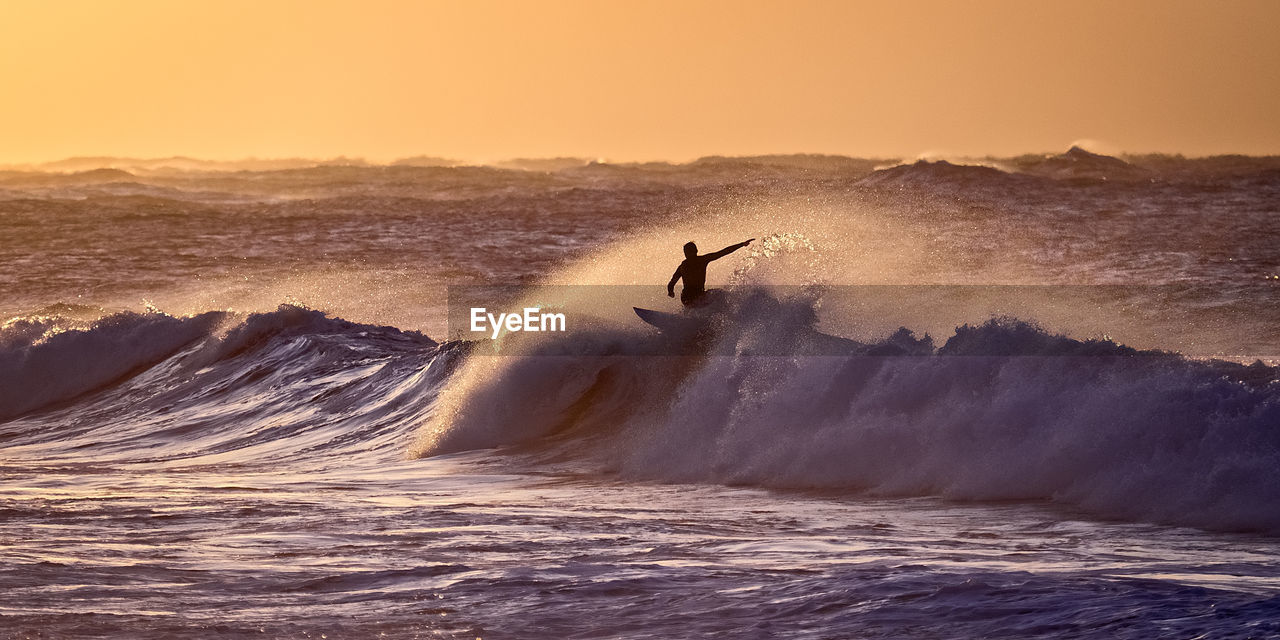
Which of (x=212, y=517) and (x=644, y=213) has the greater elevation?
Result: (x=644, y=213)

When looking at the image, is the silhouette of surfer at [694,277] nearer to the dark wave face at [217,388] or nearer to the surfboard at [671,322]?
the surfboard at [671,322]

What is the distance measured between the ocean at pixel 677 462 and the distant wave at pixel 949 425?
30 millimetres

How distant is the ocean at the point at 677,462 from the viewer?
270 inches

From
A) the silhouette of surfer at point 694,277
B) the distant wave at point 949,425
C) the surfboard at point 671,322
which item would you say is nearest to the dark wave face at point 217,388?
the distant wave at point 949,425

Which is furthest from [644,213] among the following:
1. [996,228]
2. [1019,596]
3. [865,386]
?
[1019,596]

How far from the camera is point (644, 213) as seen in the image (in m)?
53.2

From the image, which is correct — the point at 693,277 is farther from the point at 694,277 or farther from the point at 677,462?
the point at 677,462

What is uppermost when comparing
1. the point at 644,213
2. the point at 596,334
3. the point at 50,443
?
the point at 644,213

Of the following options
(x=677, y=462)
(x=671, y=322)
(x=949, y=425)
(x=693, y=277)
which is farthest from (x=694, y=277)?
(x=949, y=425)

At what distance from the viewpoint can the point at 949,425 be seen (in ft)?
36.2

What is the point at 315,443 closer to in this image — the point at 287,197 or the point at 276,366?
the point at 276,366

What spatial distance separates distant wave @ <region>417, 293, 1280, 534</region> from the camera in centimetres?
946

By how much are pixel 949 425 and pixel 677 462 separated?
2.56m

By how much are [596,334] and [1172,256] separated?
2072 centimetres
